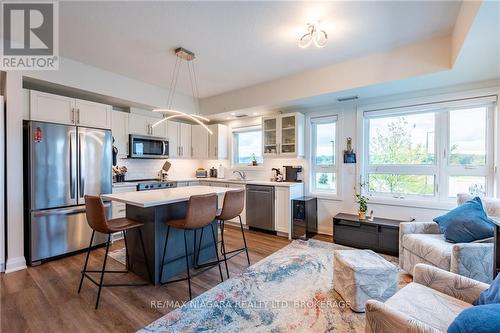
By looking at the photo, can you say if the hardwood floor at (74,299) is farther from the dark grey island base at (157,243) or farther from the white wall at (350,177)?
the white wall at (350,177)

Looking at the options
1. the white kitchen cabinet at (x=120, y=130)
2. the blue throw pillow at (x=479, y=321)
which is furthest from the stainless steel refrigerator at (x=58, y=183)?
the blue throw pillow at (x=479, y=321)

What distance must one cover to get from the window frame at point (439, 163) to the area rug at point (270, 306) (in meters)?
1.88

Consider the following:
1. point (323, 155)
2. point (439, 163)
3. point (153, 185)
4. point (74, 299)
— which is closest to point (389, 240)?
point (439, 163)

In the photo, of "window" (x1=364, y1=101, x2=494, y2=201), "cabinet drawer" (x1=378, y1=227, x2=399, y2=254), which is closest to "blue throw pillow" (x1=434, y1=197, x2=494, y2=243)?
"cabinet drawer" (x1=378, y1=227, x2=399, y2=254)

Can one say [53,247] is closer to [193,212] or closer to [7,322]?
[7,322]

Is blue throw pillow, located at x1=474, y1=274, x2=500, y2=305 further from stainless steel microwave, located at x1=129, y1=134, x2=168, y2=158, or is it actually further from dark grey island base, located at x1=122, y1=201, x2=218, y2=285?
stainless steel microwave, located at x1=129, y1=134, x2=168, y2=158

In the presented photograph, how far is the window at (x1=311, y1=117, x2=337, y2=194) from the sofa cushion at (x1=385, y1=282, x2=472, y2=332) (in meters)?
2.78

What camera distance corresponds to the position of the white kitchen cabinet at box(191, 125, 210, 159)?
5.38 meters

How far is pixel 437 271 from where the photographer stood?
5.21ft

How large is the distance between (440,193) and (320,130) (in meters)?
2.09

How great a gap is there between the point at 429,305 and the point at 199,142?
487 centimetres

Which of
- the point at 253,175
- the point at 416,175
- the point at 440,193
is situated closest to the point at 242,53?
the point at 253,175

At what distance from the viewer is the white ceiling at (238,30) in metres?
2.18

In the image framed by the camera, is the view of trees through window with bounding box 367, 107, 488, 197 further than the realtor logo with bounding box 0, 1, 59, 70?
Yes
